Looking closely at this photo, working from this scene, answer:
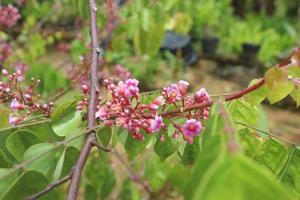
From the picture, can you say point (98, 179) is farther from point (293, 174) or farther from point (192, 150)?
point (293, 174)

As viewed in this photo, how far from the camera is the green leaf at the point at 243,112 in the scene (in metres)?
0.84

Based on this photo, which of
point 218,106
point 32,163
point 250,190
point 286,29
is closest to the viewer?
point 250,190

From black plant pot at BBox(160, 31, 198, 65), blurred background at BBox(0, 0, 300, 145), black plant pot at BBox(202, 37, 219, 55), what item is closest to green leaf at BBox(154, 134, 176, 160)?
blurred background at BBox(0, 0, 300, 145)

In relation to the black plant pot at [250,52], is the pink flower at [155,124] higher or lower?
lower

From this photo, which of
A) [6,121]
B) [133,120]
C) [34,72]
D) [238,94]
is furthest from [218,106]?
[34,72]

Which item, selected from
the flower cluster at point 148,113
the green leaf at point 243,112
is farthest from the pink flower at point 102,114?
the green leaf at point 243,112

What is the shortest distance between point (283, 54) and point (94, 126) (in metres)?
5.23

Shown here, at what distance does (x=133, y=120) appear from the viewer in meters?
0.76

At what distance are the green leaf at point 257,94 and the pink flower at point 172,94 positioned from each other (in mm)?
119

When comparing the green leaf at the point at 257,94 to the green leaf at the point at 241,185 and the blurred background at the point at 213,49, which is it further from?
the blurred background at the point at 213,49

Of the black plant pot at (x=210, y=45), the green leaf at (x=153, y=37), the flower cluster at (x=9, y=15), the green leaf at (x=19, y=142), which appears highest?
the black plant pot at (x=210, y=45)

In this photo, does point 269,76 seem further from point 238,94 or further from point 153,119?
point 153,119

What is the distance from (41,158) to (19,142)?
0.11 meters

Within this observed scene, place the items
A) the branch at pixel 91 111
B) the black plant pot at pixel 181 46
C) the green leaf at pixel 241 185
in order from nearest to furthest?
1. the green leaf at pixel 241 185
2. the branch at pixel 91 111
3. the black plant pot at pixel 181 46
